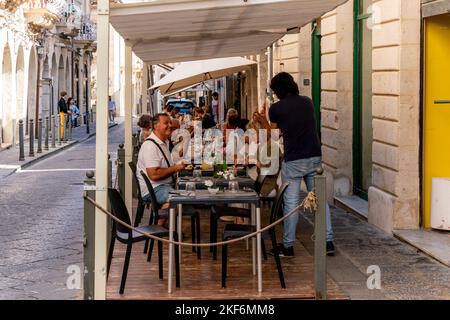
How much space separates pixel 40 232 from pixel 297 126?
4251 mm

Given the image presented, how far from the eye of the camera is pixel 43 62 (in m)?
37.5

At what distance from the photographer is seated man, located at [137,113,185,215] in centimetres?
957

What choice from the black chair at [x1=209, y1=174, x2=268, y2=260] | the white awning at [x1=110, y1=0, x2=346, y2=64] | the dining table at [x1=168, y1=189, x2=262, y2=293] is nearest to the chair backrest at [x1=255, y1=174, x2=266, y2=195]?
the black chair at [x1=209, y1=174, x2=268, y2=260]

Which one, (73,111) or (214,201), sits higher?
(73,111)

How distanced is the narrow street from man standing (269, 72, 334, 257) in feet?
7.44

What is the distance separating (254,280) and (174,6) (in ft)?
8.16

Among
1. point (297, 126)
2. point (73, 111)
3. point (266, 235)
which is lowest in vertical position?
point (266, 235)

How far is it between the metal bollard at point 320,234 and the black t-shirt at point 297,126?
1740 millimetres

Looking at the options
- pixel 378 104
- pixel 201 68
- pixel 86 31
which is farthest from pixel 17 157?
pixel 86 31

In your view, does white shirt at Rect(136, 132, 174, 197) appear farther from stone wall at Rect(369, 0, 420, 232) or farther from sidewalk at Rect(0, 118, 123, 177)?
sidewalk at Rect(0, 118, 123, 177)

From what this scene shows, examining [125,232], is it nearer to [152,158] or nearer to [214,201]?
[214,201]

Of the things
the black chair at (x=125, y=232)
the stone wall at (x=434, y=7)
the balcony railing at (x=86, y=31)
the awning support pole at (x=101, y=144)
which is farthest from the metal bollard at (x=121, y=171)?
the balcony railing at (x=86, y=31)

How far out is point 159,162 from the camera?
9.68 meters

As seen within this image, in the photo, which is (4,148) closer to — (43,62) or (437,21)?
(43,62)
